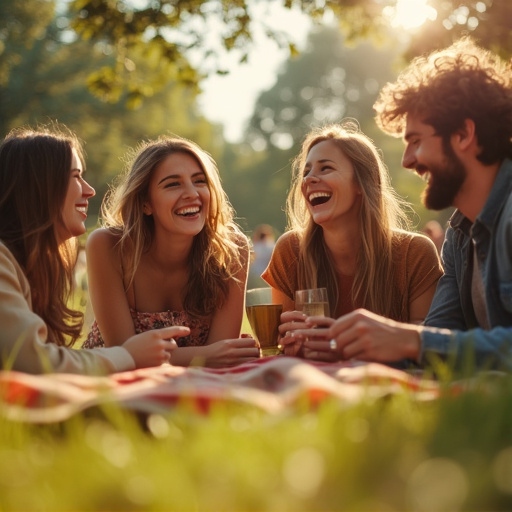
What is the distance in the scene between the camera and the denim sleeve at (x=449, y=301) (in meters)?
4.02

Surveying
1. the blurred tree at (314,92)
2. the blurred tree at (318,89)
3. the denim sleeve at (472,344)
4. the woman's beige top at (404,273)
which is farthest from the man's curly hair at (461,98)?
the blurred tree at (318,89)

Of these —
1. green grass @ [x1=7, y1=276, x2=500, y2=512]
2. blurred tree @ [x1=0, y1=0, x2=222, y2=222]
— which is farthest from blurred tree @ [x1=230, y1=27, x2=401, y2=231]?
green grass @ [x1=7, y1=276, x2=500, y2=512]

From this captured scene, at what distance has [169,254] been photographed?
512cm

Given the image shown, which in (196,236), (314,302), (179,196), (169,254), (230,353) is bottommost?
(230,353)

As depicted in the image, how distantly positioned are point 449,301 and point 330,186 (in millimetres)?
1352

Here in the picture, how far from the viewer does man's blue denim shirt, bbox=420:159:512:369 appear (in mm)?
3016

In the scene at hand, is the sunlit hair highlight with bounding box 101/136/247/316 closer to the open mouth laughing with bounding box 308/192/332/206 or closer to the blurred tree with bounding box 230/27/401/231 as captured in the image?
the open mouth laughing with bounding box 308/192/332/206

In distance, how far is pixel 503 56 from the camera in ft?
24.4

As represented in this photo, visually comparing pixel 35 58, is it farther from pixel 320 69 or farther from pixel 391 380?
pixel 391 380

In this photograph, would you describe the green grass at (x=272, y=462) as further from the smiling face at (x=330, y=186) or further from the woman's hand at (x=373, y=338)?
the smiling face at (x=330, y=186)

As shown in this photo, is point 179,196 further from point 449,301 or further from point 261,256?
point 261,256

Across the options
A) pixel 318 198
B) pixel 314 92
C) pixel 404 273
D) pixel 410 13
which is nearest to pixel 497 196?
pixel 404 273

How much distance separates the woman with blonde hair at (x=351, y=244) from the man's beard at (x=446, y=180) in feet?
3.27

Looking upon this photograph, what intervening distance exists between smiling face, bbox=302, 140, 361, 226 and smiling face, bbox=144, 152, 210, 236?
2.37 ft
